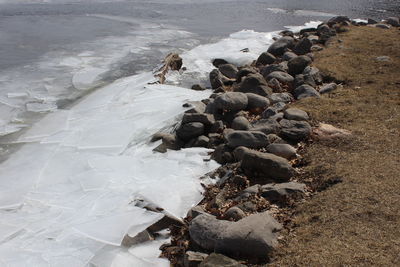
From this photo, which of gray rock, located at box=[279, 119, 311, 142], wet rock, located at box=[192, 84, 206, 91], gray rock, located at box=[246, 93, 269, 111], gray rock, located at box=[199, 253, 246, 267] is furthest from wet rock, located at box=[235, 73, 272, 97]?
gray rock, located at box=[199, 253, 246, 267]

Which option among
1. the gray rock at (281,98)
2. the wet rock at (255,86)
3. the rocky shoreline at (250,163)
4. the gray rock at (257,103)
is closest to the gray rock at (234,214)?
the rocky shoreline at (250,163)

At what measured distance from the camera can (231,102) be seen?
263 inches

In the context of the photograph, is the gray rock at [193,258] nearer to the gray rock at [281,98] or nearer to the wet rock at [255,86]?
the gray rock at [281,98]

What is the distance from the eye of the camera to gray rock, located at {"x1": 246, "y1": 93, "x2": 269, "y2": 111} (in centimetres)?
683

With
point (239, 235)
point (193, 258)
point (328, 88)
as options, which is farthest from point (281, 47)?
point (193, 258)

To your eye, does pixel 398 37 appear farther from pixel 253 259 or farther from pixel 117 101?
pixel 253 259

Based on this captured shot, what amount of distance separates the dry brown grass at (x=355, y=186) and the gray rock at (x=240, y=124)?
1.06m

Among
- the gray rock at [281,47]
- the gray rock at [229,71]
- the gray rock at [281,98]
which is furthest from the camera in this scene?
the gray rock at [281,47]

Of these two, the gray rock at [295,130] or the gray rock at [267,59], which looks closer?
the gray rock at [295,130]

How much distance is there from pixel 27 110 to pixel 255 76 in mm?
4654

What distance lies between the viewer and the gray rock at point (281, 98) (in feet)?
23.1

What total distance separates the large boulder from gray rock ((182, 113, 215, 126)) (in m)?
1.75

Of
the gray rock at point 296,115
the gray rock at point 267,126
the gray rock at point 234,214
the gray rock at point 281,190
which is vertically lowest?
the gray rock at point 234,214

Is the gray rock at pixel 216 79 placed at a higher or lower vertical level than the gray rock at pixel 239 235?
lower
